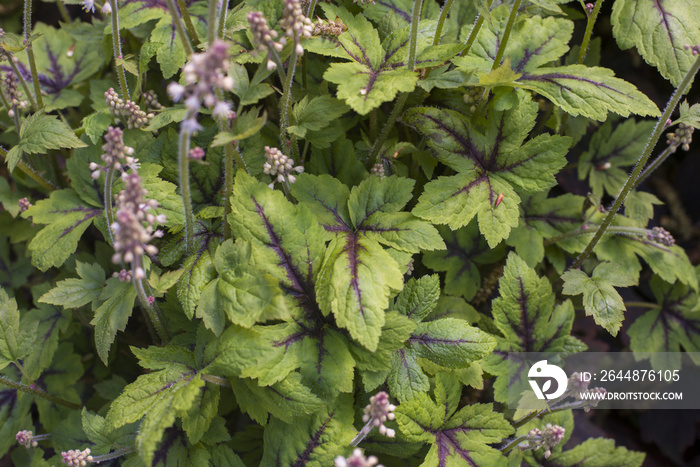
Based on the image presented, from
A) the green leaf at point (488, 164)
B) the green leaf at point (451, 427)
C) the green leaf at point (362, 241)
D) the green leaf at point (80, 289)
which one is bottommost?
the green leaf at point (451, 427)

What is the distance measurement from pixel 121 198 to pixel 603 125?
2.65 metres

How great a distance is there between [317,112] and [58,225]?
122 cm

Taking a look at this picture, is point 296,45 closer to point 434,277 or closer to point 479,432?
→ point 434,277

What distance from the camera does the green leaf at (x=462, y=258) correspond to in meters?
2.57

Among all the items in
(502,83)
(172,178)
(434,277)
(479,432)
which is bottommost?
(479,432)

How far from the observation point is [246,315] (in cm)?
175

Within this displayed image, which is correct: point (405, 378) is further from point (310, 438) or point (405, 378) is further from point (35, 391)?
point (35, 391)

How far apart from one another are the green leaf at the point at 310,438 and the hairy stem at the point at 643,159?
1469 millimetres

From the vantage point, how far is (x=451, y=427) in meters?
2.14

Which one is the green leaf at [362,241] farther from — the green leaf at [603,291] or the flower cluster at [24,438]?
the flower cluster at [24,438]

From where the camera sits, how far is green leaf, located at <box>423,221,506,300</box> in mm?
2566

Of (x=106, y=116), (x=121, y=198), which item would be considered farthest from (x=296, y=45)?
(x=106, y=116)

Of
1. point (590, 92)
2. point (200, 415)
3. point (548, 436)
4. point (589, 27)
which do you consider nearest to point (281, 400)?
point (200, 415)

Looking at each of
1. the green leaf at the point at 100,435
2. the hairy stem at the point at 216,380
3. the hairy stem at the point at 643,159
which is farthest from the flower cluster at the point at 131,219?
the hairy stem at the point at 643,159
